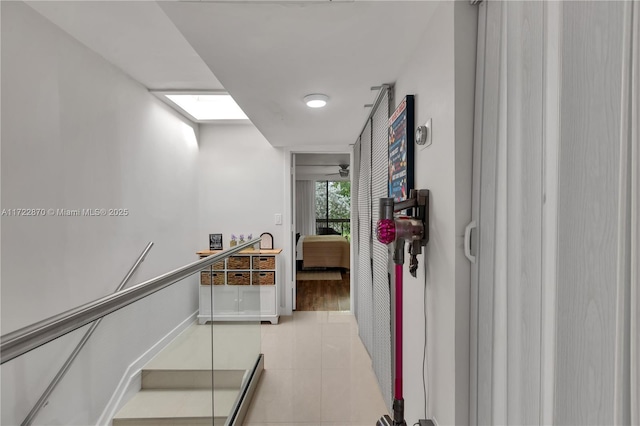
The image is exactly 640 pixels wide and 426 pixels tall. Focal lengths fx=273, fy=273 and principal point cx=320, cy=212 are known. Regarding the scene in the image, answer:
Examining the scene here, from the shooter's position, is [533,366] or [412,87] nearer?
[533,366]

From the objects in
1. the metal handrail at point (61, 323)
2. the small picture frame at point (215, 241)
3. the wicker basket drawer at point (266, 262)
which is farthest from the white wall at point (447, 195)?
the small picture frame at point (215, 241)

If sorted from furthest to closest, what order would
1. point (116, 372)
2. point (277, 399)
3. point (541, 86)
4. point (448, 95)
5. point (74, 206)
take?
point (277, 399)
point (74, 206)
point (116, 372)
point (448, 95)
point (541, 86)

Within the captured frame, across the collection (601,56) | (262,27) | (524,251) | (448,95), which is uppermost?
(262,27)

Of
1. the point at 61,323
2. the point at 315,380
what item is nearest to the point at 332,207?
the point at 315,380

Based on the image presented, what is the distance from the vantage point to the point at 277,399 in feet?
6.54

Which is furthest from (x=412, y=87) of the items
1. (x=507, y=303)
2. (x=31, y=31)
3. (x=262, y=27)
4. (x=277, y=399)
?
(x=277, y=399)

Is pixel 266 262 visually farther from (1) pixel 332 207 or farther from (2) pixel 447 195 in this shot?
(1) pixel 332 207

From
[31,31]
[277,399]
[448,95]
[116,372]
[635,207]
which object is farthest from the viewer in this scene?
[277,399]

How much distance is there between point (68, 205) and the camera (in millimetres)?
1730

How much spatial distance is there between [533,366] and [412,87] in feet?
3.83

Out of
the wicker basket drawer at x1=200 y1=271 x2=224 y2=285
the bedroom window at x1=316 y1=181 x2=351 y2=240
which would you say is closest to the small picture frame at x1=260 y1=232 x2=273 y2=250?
the wicker basket drawer at x1=200 y1=271 x2=224 y2=285

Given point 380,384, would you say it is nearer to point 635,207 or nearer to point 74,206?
point 635,207

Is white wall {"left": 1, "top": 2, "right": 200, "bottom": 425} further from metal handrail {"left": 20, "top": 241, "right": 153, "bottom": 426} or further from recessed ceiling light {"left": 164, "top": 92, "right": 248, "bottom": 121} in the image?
recessed ceiling light {"left": 164, "top": 92, "right": 248, "bottom": 121}

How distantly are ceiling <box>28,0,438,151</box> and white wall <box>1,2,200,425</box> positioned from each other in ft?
0.67
